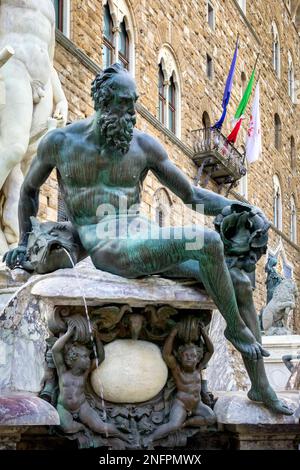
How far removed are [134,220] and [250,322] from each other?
578 mm

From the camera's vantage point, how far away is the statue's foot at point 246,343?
2.80 m

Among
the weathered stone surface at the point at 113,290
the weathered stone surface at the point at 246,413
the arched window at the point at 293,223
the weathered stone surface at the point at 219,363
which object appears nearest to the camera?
the weathered stone surface at the point at 113,290

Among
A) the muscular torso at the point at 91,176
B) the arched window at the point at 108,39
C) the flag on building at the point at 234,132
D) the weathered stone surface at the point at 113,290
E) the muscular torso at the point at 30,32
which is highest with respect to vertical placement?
the arched window at the point at 108,39

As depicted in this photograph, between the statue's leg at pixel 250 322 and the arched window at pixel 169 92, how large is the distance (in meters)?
15.3

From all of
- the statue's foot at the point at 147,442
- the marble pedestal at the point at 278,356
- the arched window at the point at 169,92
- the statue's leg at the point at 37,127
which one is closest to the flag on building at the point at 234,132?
the arched window at the point at 169,92

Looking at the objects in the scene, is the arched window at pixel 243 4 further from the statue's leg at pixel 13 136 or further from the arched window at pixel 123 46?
the statue's leg at pixel 13 136

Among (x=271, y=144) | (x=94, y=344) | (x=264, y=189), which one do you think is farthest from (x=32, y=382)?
(x=271, y=144)

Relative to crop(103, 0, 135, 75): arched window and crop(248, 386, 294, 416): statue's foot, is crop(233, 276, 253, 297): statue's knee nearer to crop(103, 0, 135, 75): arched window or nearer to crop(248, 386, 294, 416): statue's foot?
crop(248, 386, 294, 416): statue's foot

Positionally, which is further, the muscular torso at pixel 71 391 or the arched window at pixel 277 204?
the arched window at pixel 277 204

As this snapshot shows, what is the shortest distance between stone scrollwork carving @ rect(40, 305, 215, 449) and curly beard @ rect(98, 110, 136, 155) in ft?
2.09

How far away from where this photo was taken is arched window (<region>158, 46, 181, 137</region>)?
60.2ft

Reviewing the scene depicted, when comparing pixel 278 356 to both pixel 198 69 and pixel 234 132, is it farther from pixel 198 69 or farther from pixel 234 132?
pixel 198 69

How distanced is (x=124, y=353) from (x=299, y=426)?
0.68m

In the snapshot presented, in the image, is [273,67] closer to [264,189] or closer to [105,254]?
[264,189]
